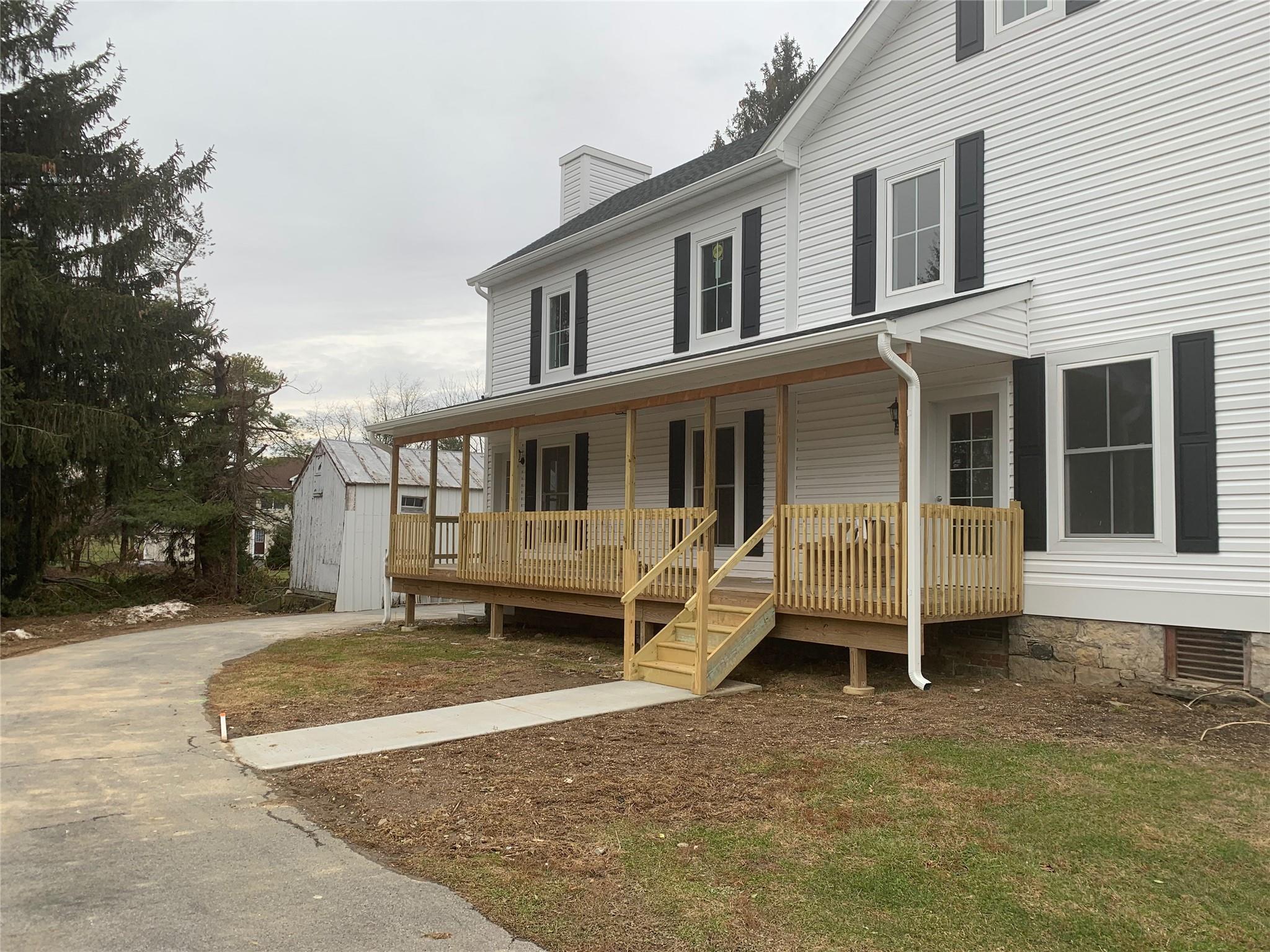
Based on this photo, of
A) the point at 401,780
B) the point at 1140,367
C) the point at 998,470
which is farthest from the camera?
the point at 998,470

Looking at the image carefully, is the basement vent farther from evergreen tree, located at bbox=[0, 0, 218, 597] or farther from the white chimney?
evergreen tree, located at bbox=[0, 0, 218, 597]

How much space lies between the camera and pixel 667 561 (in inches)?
382

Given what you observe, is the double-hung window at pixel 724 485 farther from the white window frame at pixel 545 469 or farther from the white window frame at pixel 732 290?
the white window frame at pixel 545 469

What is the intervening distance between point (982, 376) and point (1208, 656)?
3390 mm

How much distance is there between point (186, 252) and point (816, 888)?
24.6m

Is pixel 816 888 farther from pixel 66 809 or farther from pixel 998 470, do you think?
pixel 998 470

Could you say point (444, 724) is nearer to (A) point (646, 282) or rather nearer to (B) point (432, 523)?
(B) point (432, 523)

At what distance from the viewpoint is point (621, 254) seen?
48.5 feet

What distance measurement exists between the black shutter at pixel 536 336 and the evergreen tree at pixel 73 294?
25.9 ft

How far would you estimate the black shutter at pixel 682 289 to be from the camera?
13.5 metres

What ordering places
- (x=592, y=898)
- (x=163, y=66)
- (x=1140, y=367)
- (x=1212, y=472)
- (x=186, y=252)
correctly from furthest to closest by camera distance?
(x=186, y=252) → (x=163, y=66) → (x=1140, y=367) → (x=1212, y=472) → (x=592, y=898)

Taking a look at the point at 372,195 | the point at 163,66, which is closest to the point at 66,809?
the point at 163,66

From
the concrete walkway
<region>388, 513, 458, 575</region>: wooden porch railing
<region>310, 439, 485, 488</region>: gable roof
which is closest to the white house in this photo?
the concrete walkway

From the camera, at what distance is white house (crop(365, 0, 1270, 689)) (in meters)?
7.86
